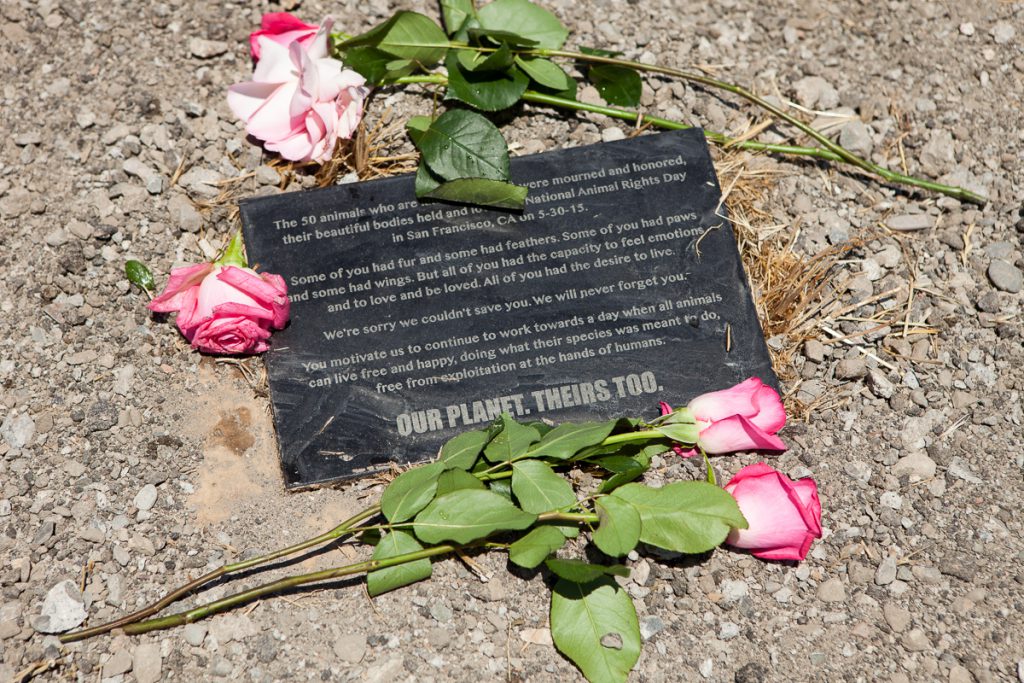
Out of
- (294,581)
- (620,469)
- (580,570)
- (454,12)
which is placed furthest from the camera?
(454,12)

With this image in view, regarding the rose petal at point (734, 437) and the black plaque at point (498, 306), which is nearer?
the rose petal at point (734, 437)

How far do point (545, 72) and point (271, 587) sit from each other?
4.76 feet

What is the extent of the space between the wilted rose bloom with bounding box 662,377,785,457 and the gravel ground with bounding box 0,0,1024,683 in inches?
4.2

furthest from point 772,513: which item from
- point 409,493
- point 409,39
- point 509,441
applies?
point 409,39

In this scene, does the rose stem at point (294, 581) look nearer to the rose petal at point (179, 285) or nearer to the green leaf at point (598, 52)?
the rose petal at point (179, 285)

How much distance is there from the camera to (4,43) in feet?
7.18

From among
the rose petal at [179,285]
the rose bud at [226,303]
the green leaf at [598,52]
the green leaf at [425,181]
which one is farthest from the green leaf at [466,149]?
the rose petal at [179,285]

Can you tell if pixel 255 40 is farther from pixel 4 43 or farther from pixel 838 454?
pixel 838 454

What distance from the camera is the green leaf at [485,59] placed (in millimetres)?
2037

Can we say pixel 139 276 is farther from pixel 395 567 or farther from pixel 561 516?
pixel 561 516

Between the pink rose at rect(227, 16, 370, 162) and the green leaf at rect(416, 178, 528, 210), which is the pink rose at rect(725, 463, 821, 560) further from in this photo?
the pink rose at rect(227, 16, 370, 162)

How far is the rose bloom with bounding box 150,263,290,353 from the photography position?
1756 millimetres

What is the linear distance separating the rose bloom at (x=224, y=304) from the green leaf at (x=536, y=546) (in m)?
0.76

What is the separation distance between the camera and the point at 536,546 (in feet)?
5.03
